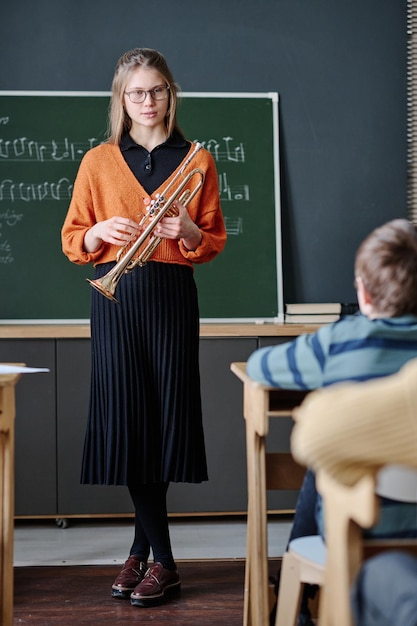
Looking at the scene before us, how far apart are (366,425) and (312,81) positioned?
3.43 meters

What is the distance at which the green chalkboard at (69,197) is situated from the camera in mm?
4125

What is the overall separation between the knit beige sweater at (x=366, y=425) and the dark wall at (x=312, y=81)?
3.16m

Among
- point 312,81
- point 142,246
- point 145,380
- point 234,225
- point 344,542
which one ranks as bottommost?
point 344,542

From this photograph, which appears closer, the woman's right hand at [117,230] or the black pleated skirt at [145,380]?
the woman's right hand at [117,230]

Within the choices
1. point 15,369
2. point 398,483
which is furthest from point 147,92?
point 398,483

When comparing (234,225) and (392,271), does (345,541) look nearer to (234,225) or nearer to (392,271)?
(392,271)

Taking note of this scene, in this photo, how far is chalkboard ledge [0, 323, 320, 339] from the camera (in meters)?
3.85

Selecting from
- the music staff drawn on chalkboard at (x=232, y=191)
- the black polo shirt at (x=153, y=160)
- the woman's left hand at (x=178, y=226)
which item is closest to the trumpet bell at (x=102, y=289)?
the woman's left hand at (x=178, y=226)

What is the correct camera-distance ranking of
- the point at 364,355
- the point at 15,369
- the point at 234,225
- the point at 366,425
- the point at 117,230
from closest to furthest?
the point at 366,425
the point at 364,355
the point at 15,369
the point at 117,230
the point at 234,225

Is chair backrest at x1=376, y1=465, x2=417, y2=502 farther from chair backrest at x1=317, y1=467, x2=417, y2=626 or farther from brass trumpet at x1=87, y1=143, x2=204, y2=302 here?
brass trumpet at x1=87, y1=143, x2=204, y2=302

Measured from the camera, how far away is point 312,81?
433cm

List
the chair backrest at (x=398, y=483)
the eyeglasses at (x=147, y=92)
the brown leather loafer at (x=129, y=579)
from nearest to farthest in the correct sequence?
1. the chair backrest at (x=398, y=483)
2. the eyeglasses at (x=147, y=92)
3. the brown leather loafer at (x=129, y=579)

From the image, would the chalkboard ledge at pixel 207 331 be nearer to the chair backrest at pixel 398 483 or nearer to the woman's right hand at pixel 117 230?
the woman's right hand at pixel 117 230

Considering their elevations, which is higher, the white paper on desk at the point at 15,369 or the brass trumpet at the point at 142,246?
the brass trumpet at the point at 142,246
